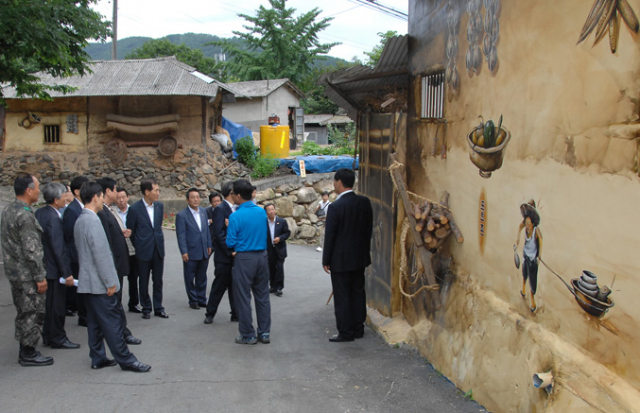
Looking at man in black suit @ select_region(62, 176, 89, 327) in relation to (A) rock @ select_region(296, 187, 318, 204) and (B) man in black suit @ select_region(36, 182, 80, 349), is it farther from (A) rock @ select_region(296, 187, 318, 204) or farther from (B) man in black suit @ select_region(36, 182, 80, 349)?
(A) rock @ select_region(296, 187, 318, 204)

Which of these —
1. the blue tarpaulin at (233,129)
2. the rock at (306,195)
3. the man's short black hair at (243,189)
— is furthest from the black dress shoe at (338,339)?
the blue tarpaulin at (233,129)

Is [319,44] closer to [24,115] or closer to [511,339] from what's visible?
[24,115]

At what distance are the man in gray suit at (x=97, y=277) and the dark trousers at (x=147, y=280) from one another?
235 cm

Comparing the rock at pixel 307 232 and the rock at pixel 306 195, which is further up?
the rock at pixel 306 195

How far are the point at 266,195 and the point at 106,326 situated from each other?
12521 millimetres

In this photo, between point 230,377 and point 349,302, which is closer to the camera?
point 230,377

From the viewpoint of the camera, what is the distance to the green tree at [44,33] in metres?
8.77

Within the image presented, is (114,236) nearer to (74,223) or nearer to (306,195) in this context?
(74,223)

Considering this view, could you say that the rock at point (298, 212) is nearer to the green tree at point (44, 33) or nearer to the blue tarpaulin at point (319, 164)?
the blue tarpaulin at point (319, 164)

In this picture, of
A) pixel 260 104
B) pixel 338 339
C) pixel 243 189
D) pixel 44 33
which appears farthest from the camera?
pixel 260 104

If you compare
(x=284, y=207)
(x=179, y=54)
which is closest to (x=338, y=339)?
(x=284, y=207)

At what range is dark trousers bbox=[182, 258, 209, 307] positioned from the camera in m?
8.74

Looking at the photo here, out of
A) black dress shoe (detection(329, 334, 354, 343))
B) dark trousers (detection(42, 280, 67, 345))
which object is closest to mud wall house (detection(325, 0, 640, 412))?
black dress shoe (detection(329, 334, 354, 343))

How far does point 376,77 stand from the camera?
24.5 feet
